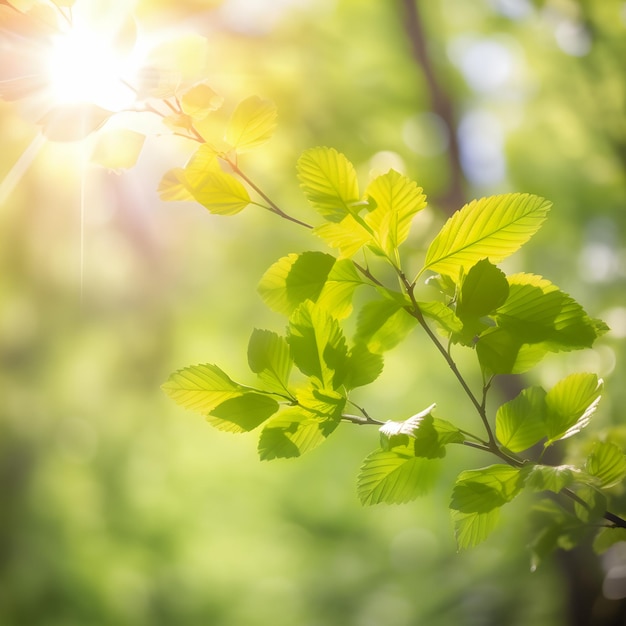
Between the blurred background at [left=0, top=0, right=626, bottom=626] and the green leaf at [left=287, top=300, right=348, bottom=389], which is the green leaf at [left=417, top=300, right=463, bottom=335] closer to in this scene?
the green leaf at [left=287, top=300, right=348, bottom=389]

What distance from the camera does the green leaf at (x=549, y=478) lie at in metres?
0.32

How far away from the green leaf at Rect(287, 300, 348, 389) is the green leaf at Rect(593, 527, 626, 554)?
262 mm

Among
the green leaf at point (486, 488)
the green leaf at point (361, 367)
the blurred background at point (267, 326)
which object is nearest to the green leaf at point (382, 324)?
the green leaf at point (361, 367)

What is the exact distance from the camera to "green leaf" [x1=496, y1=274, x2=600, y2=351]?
36 centimetres

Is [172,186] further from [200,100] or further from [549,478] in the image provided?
[549,478]

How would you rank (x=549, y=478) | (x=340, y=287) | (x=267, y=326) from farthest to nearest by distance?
1. (x=267, y=326)
2. (x=340, y=287)
3. (x=549, y=478)

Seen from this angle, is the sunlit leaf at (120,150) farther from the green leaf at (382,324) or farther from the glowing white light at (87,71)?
the green leaf at (382,324)

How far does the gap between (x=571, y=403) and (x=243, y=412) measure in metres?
0.24

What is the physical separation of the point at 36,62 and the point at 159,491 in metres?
4.07

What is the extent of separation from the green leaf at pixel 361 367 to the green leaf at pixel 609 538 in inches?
9.3

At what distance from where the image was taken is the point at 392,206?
379 millimetres

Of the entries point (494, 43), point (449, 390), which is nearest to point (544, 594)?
point (449, 390)

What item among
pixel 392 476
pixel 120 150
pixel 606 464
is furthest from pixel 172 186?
pixel 606 464

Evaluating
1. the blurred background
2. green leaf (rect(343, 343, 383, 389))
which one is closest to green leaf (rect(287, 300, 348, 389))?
green leaf (rect(343, 343, 383, 389))
